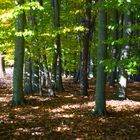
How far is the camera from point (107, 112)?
632 inches

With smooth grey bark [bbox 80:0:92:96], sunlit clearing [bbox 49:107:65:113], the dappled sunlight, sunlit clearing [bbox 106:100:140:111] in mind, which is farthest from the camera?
smooth grey bark [bbox 80:0:92:96]

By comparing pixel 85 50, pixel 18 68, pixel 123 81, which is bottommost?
pixel 123 81

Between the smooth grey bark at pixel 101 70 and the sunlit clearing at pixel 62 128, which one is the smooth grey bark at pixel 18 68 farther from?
the sunlit clearing at pixel 62 128

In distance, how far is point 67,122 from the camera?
47.7 ft

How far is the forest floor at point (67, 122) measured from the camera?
12.6 metres

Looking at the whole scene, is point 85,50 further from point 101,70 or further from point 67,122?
point 67,122

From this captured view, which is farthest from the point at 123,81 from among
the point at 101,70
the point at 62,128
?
the point at 62,128

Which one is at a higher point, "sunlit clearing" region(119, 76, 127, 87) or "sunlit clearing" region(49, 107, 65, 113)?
"sunlit clearing" region(119, 76, 127, 87)

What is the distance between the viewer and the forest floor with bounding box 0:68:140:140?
1258cm

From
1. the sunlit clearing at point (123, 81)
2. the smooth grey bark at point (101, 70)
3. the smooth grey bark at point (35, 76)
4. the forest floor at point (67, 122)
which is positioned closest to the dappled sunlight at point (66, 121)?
the forest floor at point (67, 122)

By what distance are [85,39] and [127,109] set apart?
25.3ft

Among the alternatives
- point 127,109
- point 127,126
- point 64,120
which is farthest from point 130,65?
point 127,109

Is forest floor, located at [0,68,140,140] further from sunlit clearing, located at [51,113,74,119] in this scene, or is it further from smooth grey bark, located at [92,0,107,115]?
smooth grey bark, located at [92,0,107,115]

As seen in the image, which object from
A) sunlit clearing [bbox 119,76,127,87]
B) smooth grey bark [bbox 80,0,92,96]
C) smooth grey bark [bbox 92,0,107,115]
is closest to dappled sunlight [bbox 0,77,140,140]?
smooth grey bark [bbox 92,0,107,115]
